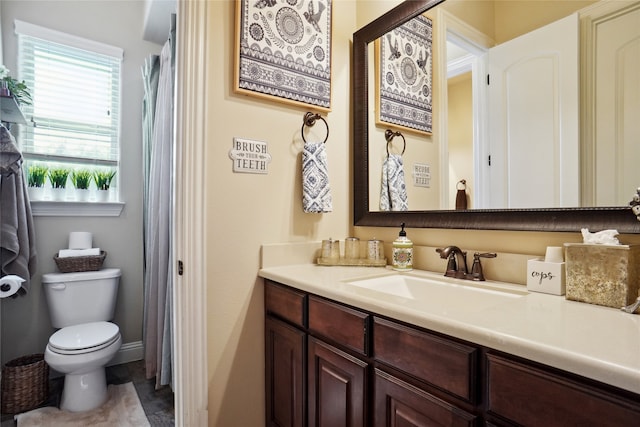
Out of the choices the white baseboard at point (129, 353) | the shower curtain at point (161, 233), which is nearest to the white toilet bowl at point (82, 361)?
the shower curtain at point (161, 233)

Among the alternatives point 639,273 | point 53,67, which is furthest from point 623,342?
point 53,67

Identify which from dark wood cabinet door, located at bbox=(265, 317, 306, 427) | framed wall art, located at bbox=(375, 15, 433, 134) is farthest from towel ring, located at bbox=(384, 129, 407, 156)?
dark wood cabinet door, located at bbox=(265, 317, 306, 427)

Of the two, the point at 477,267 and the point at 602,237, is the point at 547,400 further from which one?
the point at 477,267

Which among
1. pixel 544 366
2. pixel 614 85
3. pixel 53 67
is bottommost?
pixel 544 366

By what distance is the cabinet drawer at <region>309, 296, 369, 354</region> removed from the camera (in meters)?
1.00

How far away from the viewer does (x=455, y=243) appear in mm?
1360

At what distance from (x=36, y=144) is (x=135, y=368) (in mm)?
1673

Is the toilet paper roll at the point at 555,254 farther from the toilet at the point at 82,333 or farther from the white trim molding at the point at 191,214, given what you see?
the toilet at the point at 82,333

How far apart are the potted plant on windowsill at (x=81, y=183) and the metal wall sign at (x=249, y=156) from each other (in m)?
1.56

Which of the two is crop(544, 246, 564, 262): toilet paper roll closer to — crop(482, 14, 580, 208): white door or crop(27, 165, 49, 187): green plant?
crop(482, 14, 580, 208): white door

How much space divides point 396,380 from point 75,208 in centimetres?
238

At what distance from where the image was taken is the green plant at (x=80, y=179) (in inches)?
91.6

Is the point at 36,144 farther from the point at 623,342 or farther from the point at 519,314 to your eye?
the point at 623,342

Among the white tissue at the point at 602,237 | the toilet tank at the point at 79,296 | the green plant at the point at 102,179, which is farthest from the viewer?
the green plant at the point at 102,179
